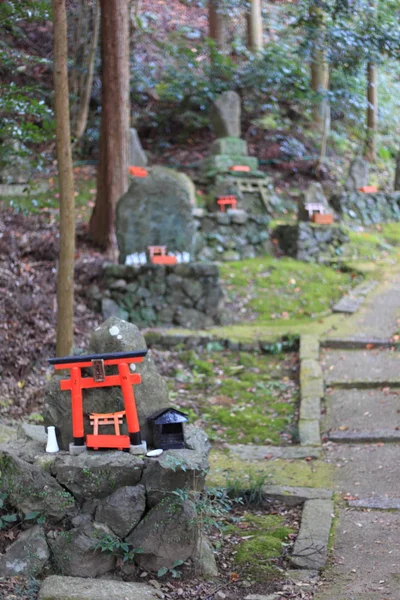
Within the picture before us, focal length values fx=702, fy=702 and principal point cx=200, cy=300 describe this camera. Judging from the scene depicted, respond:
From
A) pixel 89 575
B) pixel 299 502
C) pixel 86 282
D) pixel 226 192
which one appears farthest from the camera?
pixel 226 192

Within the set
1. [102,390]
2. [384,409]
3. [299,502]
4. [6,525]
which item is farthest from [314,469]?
[6,525]

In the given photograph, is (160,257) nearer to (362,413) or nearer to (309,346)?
(309,346)

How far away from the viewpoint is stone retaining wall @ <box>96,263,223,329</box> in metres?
9.69

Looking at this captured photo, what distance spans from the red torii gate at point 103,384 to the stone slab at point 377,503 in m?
1.90

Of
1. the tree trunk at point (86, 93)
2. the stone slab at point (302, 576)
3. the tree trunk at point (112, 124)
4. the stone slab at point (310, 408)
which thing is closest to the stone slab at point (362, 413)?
the stone slab at point (310, 408)

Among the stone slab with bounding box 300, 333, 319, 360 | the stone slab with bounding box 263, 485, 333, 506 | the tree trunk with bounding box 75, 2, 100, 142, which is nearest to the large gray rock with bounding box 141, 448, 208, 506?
the stone slab with bounding box 263, 485, 333, 506

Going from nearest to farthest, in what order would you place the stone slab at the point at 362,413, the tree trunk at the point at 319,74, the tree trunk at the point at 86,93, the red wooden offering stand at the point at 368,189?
1. the stone slab at the point at 362,413
2. the tree trunk at the point at 319,74
3. the tree trunk at the point at 86,93
4. the red wooden offering stand at the point at 368,189

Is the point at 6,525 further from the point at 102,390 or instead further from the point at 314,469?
the point at 314,469

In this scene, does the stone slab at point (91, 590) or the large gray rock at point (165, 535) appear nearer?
the stone slab at point (91, 590)

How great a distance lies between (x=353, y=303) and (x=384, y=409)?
352 cm

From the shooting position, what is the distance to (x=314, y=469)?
233 inches

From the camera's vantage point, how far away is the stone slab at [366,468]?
5.50m

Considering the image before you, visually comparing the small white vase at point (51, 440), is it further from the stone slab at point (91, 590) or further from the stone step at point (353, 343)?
the stone step at point (353, 343)

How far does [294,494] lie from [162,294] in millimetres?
4893
